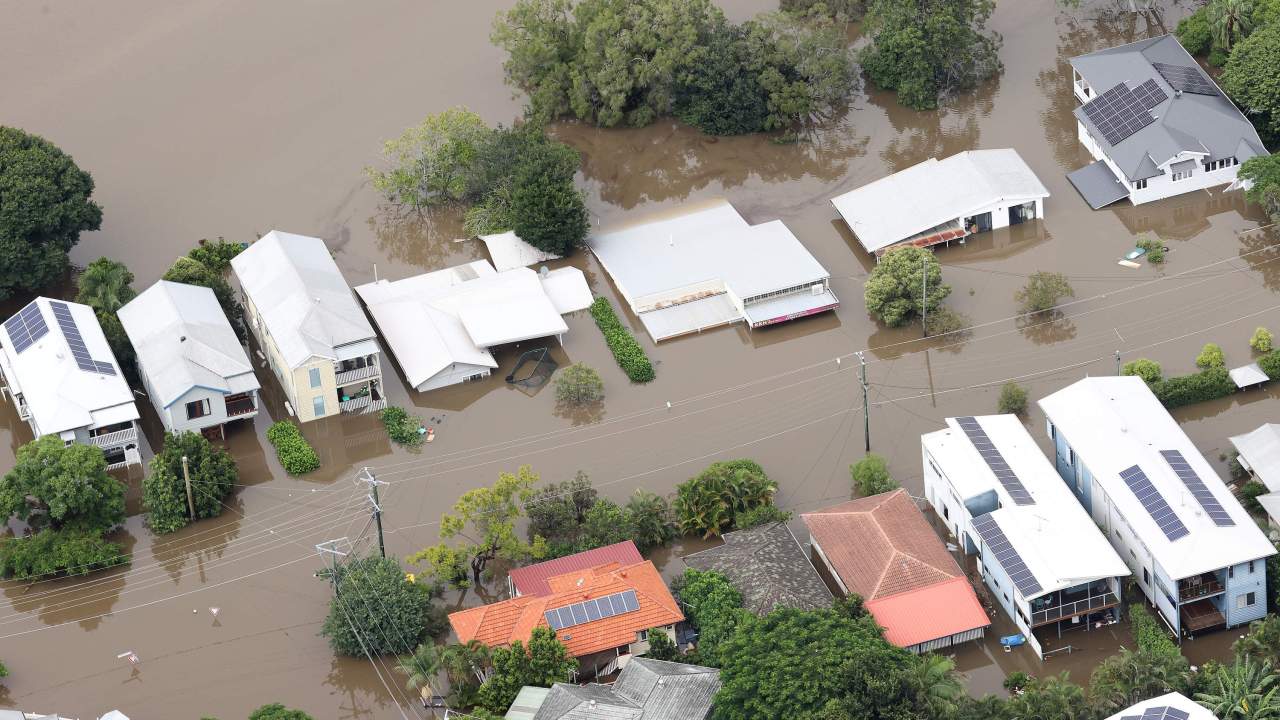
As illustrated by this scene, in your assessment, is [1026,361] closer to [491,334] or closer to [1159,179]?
[1159,179]

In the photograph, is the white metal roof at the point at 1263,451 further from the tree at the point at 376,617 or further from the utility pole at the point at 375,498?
the utility pole at the point at 375,498

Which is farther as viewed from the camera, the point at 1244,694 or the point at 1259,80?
the point at 1259,80

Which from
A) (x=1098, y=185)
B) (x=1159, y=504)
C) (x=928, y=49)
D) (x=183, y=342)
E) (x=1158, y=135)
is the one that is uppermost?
(x=928, y=49)

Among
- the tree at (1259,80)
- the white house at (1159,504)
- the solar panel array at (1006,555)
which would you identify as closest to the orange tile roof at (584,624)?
the solar panel array at (1006,555)

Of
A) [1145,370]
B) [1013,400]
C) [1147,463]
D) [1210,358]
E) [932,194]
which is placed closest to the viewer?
[1147,463]

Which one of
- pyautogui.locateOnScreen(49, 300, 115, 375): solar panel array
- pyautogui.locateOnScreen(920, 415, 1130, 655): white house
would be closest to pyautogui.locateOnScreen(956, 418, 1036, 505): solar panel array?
pyautogui.locateOnScreen(920, 415, 1130, 655): white house

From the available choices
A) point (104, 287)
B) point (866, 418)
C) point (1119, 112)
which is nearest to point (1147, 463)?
point (866, 418)

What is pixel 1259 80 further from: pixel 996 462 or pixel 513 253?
pixel 513 253
